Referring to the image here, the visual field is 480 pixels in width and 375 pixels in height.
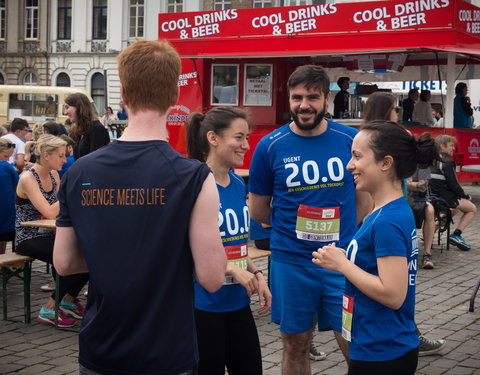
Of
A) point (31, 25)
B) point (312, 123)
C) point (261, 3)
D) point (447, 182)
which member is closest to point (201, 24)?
point (447, 182)

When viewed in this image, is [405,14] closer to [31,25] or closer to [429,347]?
[429,347]

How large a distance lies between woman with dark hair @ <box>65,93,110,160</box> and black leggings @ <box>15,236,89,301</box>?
1.30 m

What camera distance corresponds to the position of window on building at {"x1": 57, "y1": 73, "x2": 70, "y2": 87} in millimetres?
41062

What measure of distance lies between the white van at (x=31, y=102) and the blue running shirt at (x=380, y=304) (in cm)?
2741

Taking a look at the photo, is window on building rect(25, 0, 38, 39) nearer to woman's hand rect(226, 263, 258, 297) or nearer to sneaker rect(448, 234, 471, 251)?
sneaker rect(448, 234, 471, 251)

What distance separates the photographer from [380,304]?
8.98ft

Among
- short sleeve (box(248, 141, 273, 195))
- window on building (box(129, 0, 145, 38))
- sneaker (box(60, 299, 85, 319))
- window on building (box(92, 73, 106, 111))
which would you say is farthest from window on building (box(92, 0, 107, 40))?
short sleeve (box(248, 141, 273, 195))

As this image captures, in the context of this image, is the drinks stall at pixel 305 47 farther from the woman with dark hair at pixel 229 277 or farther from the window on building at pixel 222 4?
the window on building at pixel 222 4

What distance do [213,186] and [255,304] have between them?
186 inches

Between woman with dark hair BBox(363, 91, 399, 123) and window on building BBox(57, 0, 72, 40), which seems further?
window on building BBox(57, 0, 72, 40)

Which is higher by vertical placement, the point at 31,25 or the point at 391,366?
the point at 31,25

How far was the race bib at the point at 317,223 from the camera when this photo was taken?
12.5 ft

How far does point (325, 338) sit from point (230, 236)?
2564 mm

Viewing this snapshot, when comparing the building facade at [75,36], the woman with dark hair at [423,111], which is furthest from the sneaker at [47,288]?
the building facade at [75,36]
